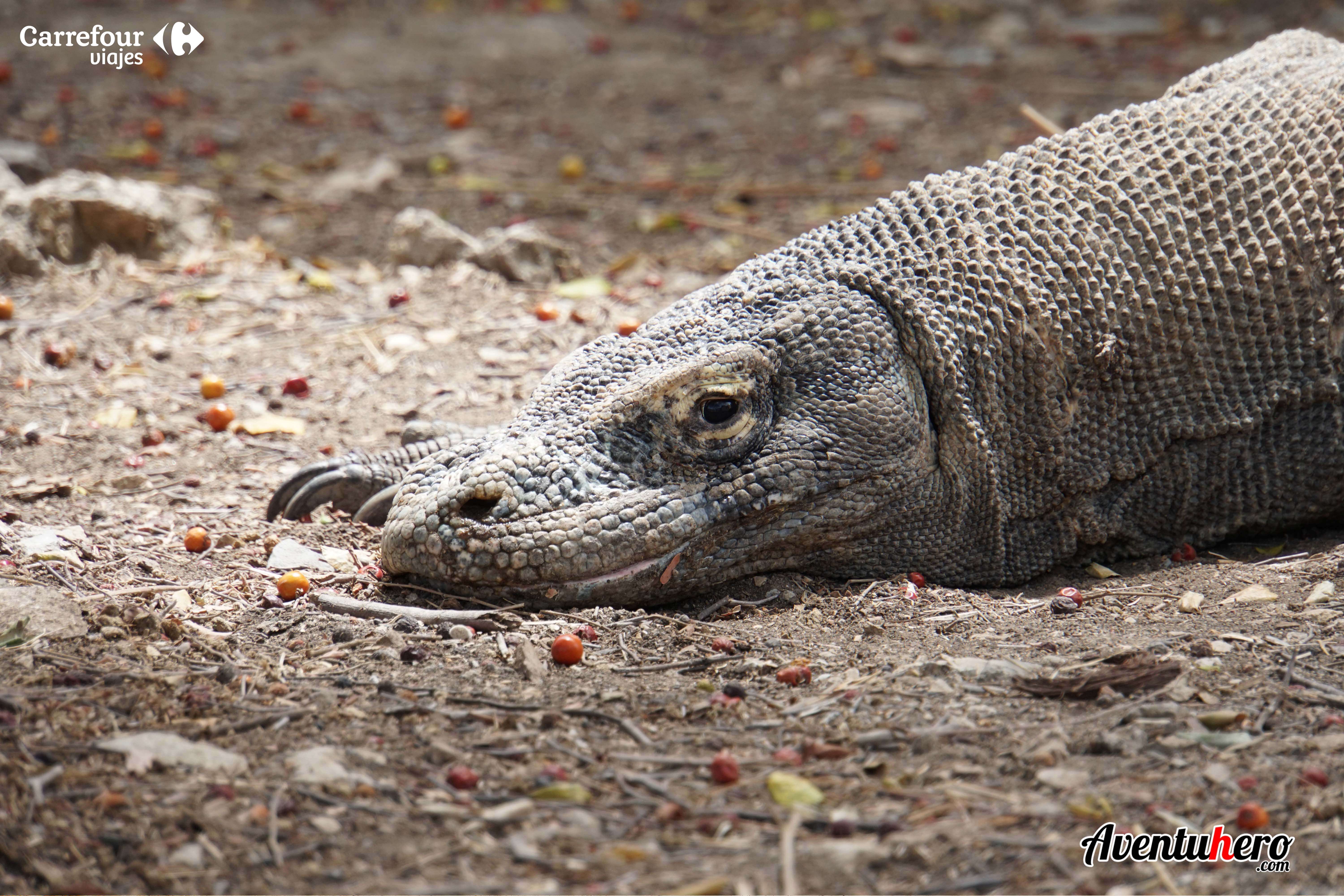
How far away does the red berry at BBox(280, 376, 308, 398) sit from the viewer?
6832mm

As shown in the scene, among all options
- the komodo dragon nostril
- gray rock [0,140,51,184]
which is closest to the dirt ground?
the komodo dragon nostril

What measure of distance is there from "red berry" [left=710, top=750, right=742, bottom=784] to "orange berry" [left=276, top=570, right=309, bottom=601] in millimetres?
1943

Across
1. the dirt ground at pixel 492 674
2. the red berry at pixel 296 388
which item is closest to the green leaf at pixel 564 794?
the dirt ground at pixel 492 674

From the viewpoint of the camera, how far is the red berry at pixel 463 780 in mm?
3408

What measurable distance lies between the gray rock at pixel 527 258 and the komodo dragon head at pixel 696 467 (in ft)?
11.3

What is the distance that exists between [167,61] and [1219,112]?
10327 millimetres

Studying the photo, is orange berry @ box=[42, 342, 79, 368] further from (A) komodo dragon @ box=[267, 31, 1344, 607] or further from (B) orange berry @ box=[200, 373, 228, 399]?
(A) komodo dragon @ box=[267, 31, 1344, 607]

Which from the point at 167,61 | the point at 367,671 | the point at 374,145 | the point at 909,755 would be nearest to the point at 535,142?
the point at 374,145

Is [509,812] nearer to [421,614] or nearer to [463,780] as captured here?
[463,780]

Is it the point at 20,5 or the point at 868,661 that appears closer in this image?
the point at 868,661

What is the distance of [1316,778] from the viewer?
11.0 ft

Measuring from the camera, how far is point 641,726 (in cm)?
377

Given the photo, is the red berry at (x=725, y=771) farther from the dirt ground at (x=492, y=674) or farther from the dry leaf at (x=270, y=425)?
the dry leaf at (x=270, y=425)

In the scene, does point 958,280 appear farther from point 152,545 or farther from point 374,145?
point 374,145
